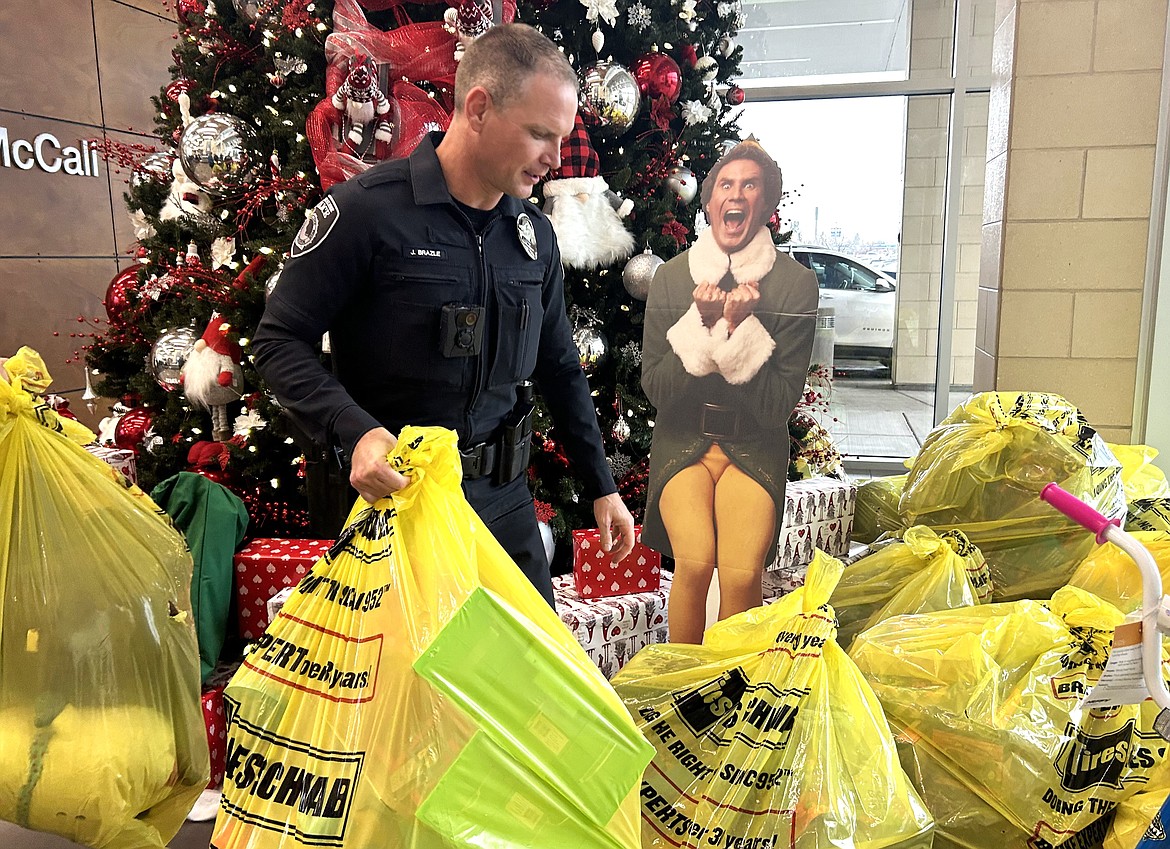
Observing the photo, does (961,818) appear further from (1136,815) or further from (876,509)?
(876,509)

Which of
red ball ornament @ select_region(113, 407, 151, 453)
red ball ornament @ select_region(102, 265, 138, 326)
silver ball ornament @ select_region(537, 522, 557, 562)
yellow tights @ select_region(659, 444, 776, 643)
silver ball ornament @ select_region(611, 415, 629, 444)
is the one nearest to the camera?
yellow tights @ select_region(659, 444, 776, 643)

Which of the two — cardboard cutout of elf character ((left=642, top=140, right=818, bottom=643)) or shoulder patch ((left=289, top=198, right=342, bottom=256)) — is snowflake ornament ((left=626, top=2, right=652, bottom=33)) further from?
shoulder patch ((left=289, top=198, right=342, bottom=256))

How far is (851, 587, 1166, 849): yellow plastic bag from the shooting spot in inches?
48.9

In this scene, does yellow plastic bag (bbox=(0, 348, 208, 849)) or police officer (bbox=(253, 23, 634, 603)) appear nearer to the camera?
police officer (bbox=(253, 23, 634, 603))

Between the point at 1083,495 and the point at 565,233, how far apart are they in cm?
143

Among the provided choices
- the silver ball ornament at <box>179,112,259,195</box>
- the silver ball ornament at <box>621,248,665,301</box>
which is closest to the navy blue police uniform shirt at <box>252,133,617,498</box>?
the silver ball ornament at <box>621,248,665,301</box>

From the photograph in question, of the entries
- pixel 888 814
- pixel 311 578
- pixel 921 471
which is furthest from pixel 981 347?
pixel 311 578

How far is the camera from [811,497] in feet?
6.87

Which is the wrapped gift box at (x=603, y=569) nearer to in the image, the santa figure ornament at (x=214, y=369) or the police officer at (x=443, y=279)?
the police officer at (x=443, y=279)

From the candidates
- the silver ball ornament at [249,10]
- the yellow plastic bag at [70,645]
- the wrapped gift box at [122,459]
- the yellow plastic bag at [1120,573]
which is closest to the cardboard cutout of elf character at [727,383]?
the yellow plastic bag at [1120,573]

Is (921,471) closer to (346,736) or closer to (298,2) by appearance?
(346,736)

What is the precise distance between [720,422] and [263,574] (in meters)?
1.30

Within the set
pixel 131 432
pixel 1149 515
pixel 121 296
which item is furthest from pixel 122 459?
pixel 1149 515

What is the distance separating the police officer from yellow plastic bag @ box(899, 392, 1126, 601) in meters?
1.12
